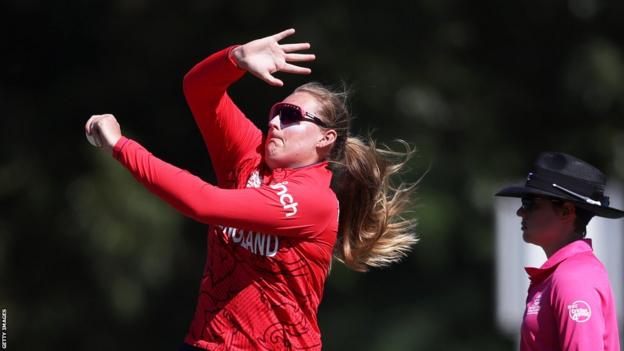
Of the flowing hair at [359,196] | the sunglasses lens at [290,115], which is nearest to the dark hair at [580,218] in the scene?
the flowing hair at [359,196]

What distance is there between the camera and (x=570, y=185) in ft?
12.4

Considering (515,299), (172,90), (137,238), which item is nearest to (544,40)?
(172,90)

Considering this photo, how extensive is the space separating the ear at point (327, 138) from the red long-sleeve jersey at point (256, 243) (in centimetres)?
7

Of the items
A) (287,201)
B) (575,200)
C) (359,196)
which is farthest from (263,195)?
(575,200)

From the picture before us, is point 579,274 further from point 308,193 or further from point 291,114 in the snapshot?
point 291,114

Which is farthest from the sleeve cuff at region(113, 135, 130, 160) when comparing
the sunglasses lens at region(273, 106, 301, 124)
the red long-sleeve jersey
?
the sunglasses lens at region(273, 106, 301, 124)

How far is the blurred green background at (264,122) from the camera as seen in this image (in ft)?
35.8

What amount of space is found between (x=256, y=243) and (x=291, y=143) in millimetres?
352

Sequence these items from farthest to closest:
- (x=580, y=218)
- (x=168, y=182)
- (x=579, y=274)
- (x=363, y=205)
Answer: (x=363, y=205) < (x=580, y=218) < (x=579, y=274) < (x=168, y=182)

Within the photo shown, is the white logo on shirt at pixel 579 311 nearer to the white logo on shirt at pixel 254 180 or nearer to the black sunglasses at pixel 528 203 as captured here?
the black sunglasses at pixel 528 203

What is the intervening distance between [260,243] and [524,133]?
9232 millimetres

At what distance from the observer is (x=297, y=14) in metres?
11.2

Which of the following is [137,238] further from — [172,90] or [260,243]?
[260,243]

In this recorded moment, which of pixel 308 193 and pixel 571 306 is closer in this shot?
pixel 571 306
